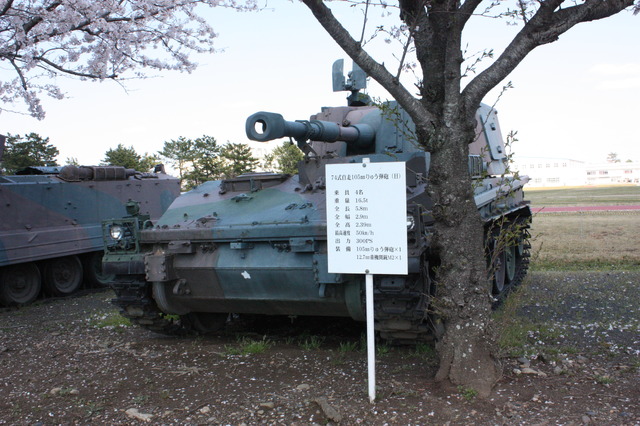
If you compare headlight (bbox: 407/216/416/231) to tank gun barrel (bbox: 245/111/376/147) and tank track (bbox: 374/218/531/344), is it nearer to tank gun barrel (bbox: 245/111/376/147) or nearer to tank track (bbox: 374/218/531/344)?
tank track (bbox: 374/218/531/344)

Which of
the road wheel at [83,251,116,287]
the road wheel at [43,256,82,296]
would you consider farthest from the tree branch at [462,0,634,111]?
the road wheel at [83,251,116,287]

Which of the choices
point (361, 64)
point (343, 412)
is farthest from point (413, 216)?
point (343, 412)

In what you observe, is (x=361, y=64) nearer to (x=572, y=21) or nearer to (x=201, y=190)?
(x=572, y=21)

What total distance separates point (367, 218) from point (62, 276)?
9509mm

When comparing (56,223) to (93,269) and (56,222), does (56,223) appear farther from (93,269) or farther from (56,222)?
(93,269)

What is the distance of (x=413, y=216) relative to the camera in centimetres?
582

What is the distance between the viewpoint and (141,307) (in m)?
7.38

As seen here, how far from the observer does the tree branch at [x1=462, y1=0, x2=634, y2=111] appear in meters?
4.98

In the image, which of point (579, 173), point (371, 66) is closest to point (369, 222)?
point (371, 66)

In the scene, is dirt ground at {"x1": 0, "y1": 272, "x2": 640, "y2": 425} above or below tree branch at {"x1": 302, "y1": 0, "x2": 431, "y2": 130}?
below

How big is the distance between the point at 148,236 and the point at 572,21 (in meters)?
4.65

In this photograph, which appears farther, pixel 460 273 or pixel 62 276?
pixel 62 276

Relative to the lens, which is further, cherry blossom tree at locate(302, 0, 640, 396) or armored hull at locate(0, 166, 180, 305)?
armored hull at locate(0, 166, 180, 305)

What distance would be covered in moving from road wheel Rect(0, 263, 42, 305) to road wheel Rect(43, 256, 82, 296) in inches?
10.5
